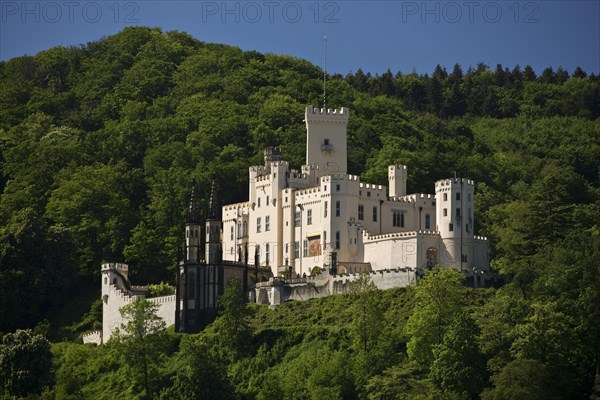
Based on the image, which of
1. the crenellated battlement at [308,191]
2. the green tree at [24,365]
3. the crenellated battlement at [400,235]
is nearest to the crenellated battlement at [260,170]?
the crenellated battlement at [308,191]

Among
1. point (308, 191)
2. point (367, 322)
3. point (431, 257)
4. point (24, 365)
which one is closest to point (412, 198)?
point (308, 191)

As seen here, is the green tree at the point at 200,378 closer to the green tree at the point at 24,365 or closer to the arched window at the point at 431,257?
the green tree at the point at 24,365

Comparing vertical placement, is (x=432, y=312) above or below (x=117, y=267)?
below

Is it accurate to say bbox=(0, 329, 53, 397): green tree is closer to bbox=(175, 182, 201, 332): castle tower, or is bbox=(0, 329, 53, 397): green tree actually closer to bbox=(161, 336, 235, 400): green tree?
bbox=(175, 182, 201, 332): castle tower

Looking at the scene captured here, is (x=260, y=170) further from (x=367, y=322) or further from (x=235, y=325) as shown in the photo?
(x=367, y=322)

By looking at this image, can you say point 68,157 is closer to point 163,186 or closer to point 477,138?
point 163,186

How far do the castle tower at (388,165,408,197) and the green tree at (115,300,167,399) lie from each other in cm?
2058

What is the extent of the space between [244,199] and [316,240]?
18.1 m

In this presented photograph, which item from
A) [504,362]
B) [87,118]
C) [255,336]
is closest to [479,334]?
[504,362]

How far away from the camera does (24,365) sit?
111750mm

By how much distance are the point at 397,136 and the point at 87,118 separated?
3123cm

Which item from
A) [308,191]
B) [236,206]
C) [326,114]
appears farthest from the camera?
[326,114]

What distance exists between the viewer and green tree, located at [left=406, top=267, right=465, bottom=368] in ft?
331

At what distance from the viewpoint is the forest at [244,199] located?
99.1 metres
